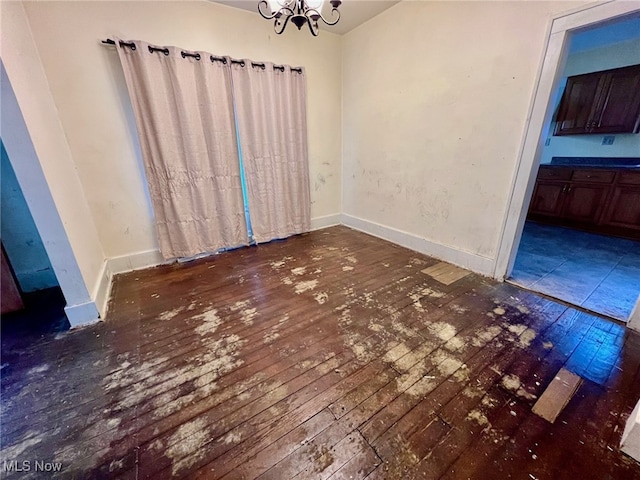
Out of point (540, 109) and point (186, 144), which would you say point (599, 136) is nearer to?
point (540, 109)

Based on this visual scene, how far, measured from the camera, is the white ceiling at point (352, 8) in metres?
2.61

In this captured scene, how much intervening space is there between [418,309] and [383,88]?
2.62 meters

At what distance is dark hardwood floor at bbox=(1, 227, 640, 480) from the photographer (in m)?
1.07

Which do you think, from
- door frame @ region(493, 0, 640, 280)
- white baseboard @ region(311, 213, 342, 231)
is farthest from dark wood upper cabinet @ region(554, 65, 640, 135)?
white baseboard @ region(311, 213, 342, 231)

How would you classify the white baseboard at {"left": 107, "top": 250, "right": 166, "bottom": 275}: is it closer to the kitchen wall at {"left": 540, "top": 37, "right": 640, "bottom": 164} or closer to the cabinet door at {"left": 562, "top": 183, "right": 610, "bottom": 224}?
the kitchen wall at {"left": 540, "top": 37, "right": 640, "bottom": 164}

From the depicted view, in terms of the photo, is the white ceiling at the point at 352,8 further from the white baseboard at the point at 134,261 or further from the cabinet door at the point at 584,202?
the cabinet door at the point at 584,202

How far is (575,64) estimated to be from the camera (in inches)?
146

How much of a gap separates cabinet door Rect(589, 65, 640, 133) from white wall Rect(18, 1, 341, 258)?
4010mm

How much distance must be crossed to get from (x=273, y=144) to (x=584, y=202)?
433 cm

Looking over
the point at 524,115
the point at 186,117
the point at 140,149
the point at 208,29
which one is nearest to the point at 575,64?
the point at 524,115

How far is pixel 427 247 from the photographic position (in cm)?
297

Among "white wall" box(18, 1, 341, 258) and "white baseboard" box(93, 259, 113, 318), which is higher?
"white wall" box(18, 1, 341, 258)

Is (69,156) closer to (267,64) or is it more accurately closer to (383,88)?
(267,64)

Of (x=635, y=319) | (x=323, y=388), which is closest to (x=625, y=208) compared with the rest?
(x=635, y=319)
